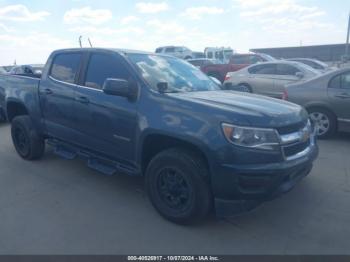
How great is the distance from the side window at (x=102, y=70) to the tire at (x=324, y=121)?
4446 millimetres

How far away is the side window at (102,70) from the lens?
13.5ft

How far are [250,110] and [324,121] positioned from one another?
4.16 metres

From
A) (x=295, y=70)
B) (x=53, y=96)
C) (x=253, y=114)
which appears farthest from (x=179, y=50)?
(x=253, y=114)

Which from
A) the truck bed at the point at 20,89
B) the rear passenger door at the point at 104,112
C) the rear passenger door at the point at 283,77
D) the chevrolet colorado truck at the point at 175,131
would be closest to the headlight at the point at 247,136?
the chevrolet colorado truck at the point at 175,131

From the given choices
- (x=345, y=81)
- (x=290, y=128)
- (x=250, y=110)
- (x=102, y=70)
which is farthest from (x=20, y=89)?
(x=345, y=81)

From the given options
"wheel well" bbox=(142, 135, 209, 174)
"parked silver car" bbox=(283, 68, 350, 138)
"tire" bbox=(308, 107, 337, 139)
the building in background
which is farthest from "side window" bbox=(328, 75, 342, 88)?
the building in background

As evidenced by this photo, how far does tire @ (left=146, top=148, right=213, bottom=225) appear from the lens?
3.31m

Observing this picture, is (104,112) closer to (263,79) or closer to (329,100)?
(329,100)

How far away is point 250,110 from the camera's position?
10.9ft

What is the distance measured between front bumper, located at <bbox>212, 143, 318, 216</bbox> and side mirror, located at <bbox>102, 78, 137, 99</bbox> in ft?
4.41

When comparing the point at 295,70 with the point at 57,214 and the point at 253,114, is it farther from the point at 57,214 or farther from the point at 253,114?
the point at 57,214

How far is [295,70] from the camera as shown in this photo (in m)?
10.4

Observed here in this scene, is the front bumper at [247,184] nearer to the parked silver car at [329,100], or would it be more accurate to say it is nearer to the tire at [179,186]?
the tire at [179,186]

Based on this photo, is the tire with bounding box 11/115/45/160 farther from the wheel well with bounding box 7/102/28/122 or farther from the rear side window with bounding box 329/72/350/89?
the rear side window with bounding box 329/72/350/89
